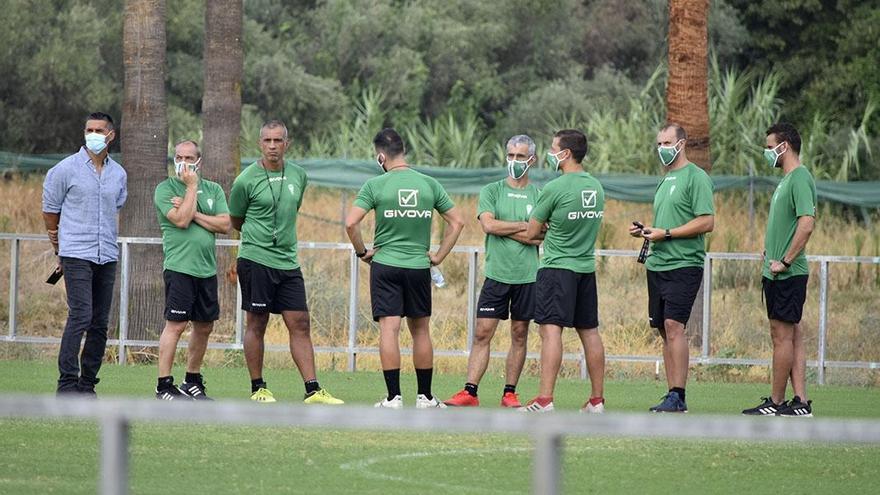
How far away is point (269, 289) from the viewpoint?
1202 cm

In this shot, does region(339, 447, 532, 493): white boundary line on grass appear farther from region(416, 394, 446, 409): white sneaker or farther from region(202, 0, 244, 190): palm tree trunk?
region(202, 0, 244, 190): palm tree trunk

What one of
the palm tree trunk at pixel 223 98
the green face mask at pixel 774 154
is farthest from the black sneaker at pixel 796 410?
the palm tree trunk at pixel 223 98

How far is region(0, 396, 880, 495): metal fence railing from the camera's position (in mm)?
3932

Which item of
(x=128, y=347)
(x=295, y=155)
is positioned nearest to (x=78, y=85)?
(x=295, y=155)

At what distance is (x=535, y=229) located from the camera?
12.1 metres

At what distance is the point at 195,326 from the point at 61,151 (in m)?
24.6

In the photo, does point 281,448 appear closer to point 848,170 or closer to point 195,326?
point 195,326

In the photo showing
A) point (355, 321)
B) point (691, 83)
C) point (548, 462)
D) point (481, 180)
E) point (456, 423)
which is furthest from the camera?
point (481, 180)

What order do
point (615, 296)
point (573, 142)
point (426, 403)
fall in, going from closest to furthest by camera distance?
point (573, 142) < point (426, 403) < point (615, 296)

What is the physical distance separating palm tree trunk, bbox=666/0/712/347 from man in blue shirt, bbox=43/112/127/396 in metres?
8.40

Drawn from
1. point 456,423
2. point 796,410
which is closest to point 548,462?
point 456,423

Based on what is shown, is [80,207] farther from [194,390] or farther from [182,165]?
[194,390]

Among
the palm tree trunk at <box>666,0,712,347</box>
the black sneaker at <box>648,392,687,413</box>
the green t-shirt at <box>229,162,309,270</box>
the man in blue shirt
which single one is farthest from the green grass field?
the palm tree trunk at <box>666,0,712,347</box>

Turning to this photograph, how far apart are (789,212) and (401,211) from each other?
9.50 ft
